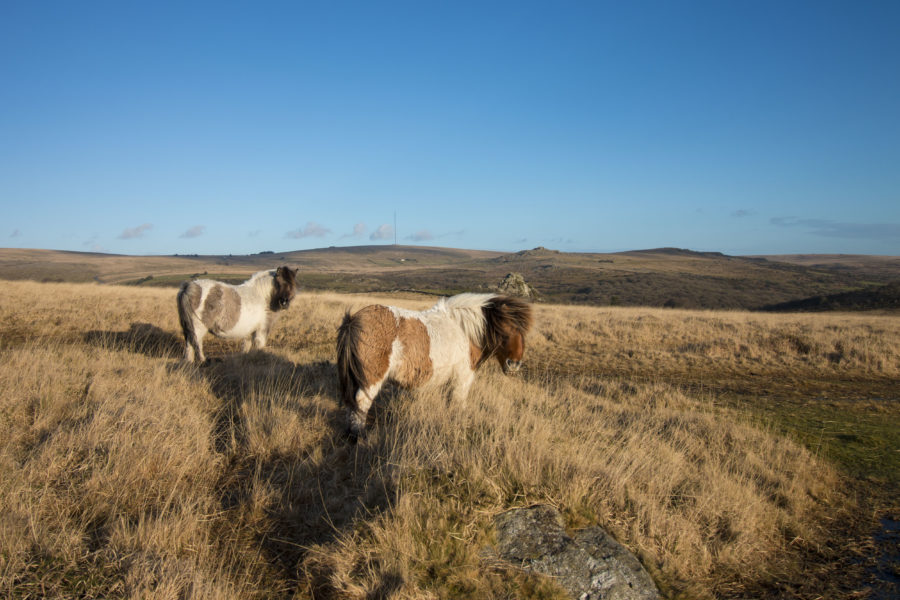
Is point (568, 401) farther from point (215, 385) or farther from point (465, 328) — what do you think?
point (215, 385)

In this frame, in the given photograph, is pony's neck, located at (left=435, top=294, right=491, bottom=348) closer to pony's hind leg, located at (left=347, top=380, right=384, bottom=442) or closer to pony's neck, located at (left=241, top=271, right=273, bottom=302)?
pony's hind leg, located at (left=347, top=380, right=384, bottom=442)

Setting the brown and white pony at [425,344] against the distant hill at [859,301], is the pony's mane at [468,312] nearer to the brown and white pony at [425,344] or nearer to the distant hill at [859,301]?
the brown and white pony at [425,344]

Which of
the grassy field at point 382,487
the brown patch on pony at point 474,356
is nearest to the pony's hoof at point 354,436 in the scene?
the grassy field at point 382,487

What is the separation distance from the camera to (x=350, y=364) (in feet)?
16.3

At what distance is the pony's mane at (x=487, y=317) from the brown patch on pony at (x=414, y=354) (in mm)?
704

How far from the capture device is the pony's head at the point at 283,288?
9891 millimetres

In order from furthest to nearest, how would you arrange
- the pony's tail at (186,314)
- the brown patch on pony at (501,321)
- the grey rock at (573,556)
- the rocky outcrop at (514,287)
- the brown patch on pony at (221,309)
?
the rocky outcrop at (514,287), the brown patch on pony at (221,309), the pony's tail at (186,314), the brown patch on pony at (501,321), the grey rock at (573,556)

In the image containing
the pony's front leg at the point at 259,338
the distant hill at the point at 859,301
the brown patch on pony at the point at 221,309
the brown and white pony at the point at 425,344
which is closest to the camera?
the brown and white pony at the point at 425,344

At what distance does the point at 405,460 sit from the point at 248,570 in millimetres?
1356

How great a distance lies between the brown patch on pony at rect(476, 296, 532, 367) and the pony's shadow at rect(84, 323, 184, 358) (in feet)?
25.7

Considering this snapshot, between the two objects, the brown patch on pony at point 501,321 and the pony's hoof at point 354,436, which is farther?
the brown patch on pony at point 501,321

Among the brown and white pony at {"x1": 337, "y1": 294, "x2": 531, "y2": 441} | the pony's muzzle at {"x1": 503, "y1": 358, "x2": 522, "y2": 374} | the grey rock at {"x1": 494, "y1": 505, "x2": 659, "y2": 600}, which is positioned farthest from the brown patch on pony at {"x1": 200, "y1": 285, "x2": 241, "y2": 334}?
the grey rock at {"x1": 494, "y1": 505, "x2": 659, "y2": 600}

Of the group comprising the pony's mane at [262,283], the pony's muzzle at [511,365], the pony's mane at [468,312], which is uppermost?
the pony's mane at [262,283]

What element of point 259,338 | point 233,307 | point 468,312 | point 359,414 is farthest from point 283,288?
point 359,414
